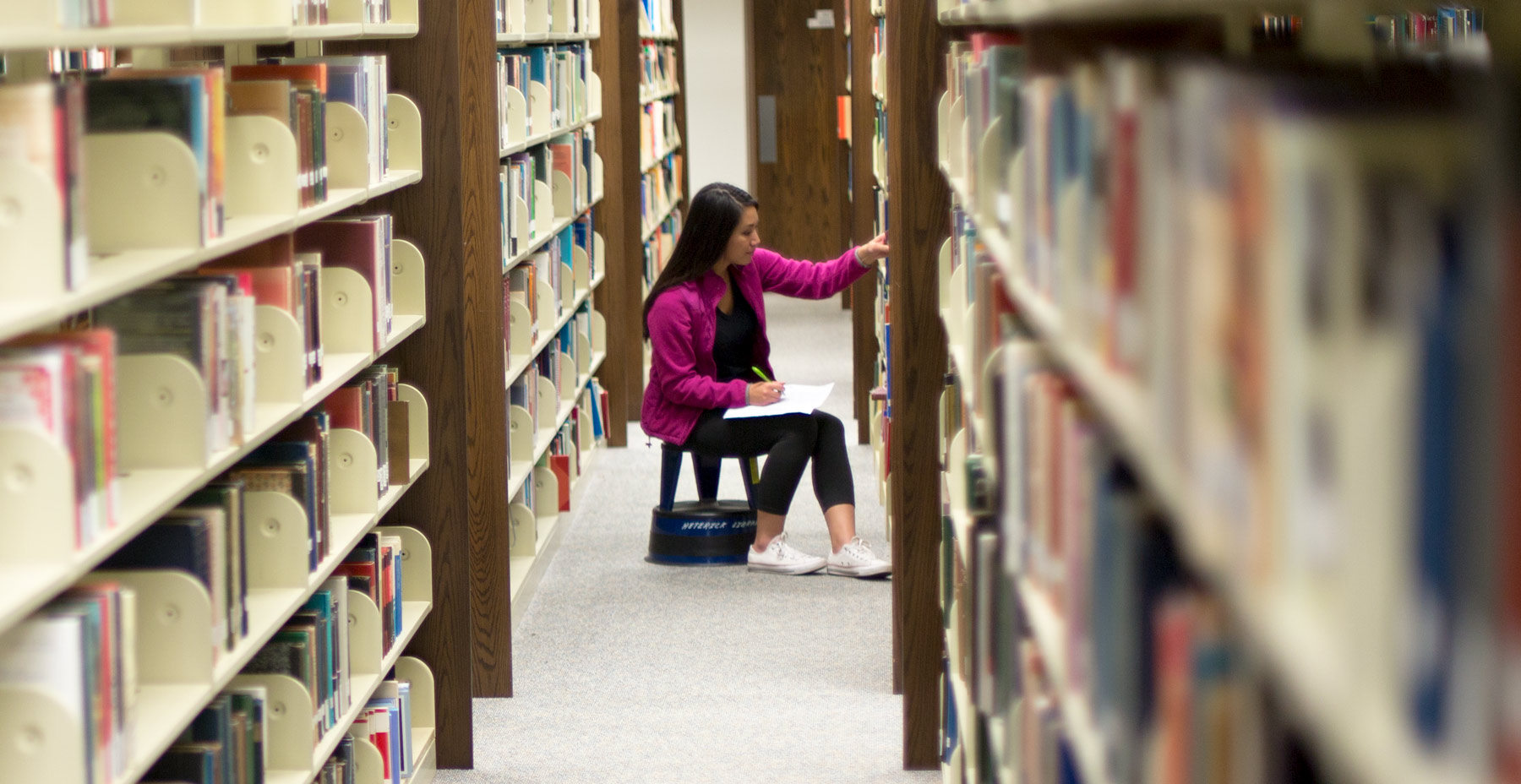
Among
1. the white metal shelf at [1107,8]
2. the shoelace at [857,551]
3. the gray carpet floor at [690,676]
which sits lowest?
the gray carpet floor at [690,676]

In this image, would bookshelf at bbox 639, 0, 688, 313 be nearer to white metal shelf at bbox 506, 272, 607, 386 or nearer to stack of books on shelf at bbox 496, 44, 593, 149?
white metal shelf at bbox 506, 272, 607, 386

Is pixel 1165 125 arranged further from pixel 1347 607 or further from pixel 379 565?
pixel 379 565

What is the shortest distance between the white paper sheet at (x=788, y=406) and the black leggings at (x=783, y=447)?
42 millimetres

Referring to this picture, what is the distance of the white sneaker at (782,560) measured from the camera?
15.9ft

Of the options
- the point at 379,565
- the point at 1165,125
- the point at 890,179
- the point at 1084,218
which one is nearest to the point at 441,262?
the point at 379,565

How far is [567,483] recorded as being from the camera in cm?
535

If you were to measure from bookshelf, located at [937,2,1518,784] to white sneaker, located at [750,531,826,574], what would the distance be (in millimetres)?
2954

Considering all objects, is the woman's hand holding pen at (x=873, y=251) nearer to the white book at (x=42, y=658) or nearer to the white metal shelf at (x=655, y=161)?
the white metal shelf at (x=655, y=161)

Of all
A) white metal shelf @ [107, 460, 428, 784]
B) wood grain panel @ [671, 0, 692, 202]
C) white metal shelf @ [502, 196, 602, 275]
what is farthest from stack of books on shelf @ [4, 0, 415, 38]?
wood grain panel @ [671, 0, 692, 202]

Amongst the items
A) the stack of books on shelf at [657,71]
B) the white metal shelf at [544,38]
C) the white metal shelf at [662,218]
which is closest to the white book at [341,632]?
the white metal shelf at [544,38]

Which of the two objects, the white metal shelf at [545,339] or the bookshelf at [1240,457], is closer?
the bookshelf at [1240,457]

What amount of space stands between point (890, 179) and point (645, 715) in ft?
4.49

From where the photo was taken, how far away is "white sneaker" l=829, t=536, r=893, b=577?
4.77m

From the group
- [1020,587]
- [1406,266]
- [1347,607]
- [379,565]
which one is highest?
[1406,266]
